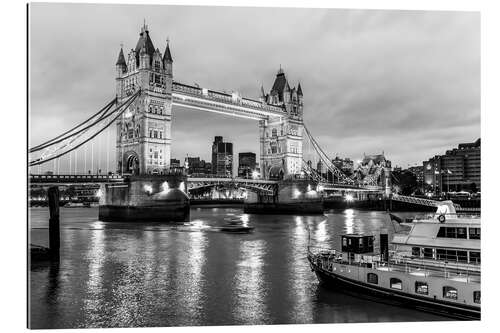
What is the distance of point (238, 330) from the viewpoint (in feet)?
42.3

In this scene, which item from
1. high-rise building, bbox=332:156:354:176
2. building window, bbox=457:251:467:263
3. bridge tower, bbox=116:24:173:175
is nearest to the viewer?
building window, bbox=457:251:467:263

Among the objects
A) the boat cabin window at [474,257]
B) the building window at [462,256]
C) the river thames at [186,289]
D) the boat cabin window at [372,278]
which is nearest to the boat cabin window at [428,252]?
the building window at [462,256]

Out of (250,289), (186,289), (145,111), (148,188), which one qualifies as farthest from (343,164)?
(186,289)

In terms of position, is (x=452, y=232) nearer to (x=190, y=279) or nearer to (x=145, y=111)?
(x=190, y=279)

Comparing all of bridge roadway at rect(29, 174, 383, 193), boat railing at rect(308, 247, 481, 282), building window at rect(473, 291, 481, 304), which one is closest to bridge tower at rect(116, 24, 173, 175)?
bridge roadway at rect(29, 174, 383, 193)

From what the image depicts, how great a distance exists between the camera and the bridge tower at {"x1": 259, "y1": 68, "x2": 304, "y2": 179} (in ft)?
224

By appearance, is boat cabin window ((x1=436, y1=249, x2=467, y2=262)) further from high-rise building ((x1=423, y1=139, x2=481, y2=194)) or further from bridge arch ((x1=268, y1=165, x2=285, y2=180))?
bridge arch ((x1=268, y1=165, x2=285, y2=180))

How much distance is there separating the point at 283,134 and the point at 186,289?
52273 millimetres

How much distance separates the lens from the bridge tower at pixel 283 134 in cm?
6838

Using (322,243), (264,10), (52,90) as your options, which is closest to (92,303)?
(52,90)

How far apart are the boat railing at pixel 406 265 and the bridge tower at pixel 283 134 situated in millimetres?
48789

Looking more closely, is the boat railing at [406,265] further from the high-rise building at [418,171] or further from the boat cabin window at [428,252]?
the high-rise building at [418,171]
